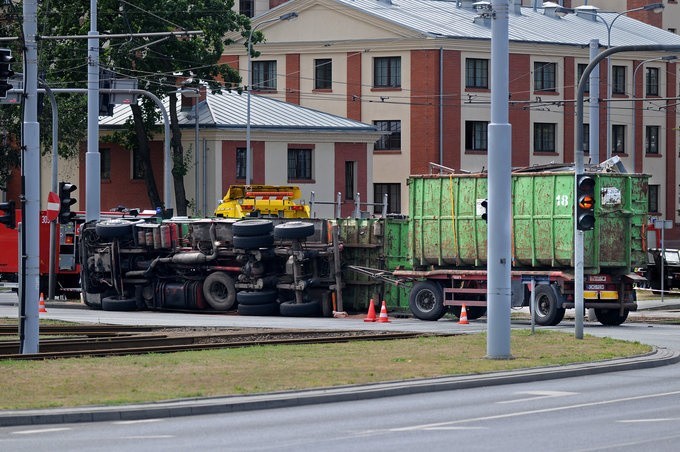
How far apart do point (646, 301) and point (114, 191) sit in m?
28.4

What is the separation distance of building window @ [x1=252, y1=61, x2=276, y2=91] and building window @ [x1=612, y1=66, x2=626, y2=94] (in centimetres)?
1871

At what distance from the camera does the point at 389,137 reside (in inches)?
2985

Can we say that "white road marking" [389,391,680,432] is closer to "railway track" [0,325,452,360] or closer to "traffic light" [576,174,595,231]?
"traffic light" [576,174,595,231]

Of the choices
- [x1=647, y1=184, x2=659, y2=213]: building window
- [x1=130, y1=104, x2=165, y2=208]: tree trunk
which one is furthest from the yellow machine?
[x1=647, y1=184, x2=659, y2=213]: building window

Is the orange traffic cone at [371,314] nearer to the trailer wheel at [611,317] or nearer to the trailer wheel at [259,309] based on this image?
the trailer wheel at [259,309]

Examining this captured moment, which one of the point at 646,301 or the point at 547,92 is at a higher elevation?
the point at 547,92

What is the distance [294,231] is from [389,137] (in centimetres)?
3866

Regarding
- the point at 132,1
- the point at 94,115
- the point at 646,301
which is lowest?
the point at 646,301

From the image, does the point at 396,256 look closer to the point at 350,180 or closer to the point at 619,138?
the point at 350,180

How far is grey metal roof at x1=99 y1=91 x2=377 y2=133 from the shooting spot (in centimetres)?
6662

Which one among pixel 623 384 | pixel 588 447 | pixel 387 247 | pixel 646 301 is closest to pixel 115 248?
pixel 387 247

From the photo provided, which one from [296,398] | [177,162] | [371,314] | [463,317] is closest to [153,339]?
[371,314]

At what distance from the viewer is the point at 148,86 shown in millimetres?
60344

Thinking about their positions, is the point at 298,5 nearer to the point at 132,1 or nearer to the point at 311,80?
the point at 311,80
